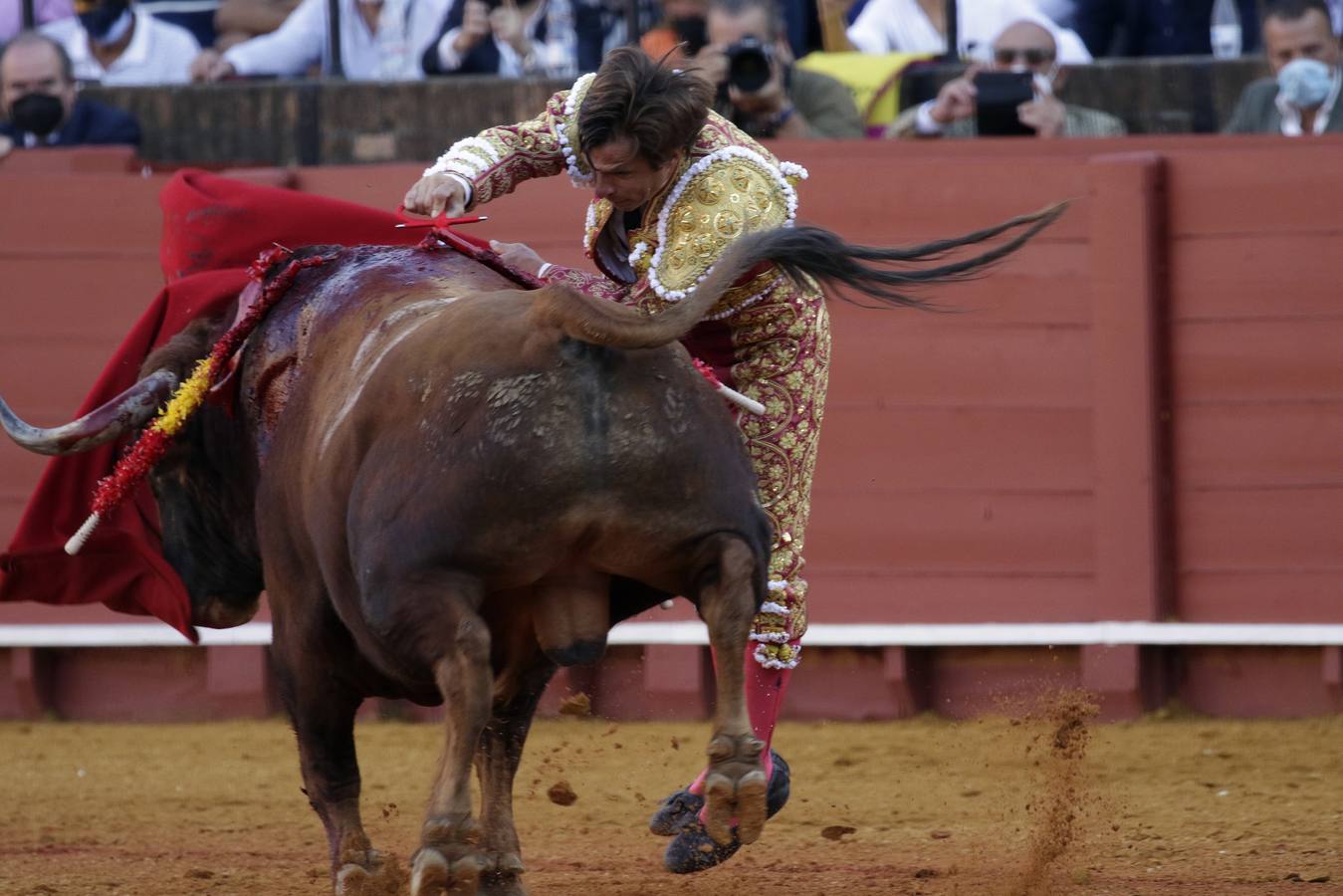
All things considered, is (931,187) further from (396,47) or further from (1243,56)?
(396,47)

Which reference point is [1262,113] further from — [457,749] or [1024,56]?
[457,749]

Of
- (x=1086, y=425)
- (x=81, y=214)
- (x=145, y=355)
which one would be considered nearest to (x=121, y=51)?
(x=81, y=214)

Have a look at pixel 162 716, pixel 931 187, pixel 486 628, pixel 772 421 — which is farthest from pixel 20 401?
pixel 486 628

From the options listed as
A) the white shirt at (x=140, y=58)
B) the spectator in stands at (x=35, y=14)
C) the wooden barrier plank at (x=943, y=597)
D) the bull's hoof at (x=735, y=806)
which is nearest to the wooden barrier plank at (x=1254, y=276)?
the wooden barrier plank at (x=943, y=597)

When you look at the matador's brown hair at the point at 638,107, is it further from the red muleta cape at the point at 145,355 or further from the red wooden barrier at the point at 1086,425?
the red wooden barrier at the point at 1086,425

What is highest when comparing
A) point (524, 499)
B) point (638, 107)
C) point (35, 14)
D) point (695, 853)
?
point (638, 107)

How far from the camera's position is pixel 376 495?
2900 mm

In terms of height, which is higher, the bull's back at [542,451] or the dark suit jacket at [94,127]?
the bull's back at [542,451]

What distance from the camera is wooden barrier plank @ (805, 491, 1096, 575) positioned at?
605 cm

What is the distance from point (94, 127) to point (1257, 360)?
13.1 ft

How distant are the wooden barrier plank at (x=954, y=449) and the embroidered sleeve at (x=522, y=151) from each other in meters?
2.64

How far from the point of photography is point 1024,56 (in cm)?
641

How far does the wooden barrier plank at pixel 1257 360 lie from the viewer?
588 cm

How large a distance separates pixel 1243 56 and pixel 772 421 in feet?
12.8
